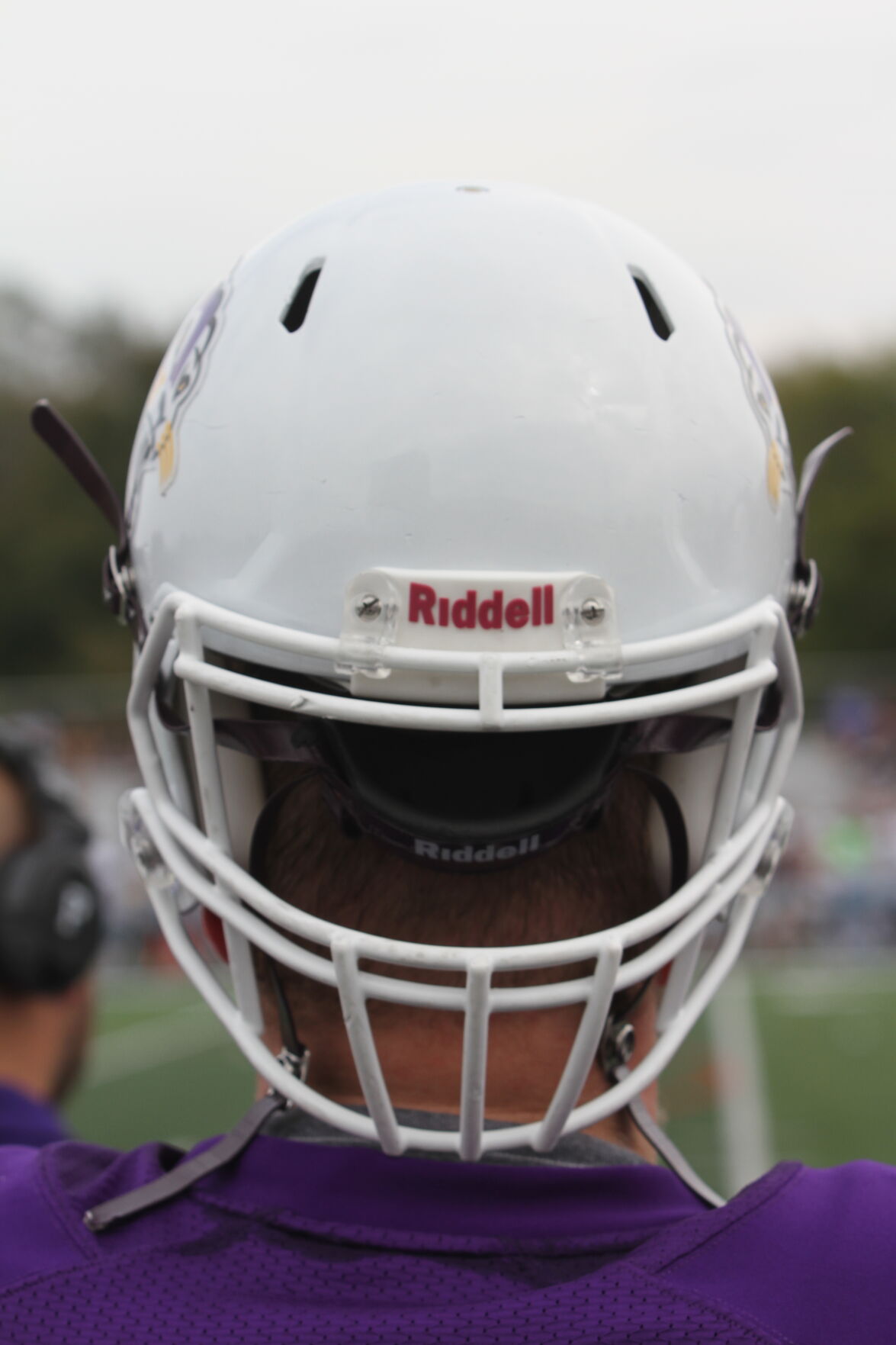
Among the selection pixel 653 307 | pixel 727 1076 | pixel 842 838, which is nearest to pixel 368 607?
pixel 653 307

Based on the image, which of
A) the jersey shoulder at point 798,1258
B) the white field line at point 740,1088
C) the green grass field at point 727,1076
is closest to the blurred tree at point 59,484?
the green grass field at point 727,1076

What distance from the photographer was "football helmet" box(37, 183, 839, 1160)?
1.28m

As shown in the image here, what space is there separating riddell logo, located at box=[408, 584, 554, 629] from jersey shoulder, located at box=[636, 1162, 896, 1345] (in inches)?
22.0

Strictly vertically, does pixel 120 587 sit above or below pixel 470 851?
above

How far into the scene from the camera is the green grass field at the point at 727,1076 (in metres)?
7.43

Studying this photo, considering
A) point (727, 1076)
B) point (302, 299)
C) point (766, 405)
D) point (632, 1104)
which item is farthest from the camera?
point (727, 1076)

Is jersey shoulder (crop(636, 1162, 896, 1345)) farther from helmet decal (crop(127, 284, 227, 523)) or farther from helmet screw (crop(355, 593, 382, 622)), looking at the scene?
helmet decal (crop(127, 284, 227, 523))

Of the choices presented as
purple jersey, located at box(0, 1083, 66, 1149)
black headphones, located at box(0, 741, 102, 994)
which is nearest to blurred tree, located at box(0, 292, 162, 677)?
black headphones, located at box(0, 741, 102, 994)

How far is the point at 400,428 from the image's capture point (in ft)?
4.50

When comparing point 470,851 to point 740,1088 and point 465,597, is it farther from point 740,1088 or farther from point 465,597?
point 740,1088

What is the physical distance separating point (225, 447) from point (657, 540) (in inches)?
18.5

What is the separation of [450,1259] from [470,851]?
0.36 metres

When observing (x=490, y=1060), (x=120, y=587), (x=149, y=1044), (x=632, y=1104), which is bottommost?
(x=149, y=1044)

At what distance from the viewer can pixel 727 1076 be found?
9.05 metres
